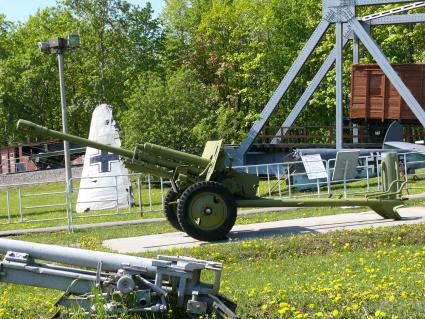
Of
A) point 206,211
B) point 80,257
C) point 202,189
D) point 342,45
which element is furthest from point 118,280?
point 342,45

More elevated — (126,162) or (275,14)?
(275,14)

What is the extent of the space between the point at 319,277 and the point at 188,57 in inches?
1569

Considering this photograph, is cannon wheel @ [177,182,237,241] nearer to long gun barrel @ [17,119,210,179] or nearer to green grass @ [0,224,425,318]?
long gun barrel @ [17,119,210,179]

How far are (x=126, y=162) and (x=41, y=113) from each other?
39236 millimetres

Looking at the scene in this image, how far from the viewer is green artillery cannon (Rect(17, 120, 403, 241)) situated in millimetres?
12930

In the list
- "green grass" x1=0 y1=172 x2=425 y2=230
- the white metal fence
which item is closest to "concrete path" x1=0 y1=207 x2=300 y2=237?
the white metal fence

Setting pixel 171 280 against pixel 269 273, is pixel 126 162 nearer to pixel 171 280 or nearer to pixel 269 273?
pixel 269 273

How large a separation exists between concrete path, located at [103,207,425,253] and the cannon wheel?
8.8 inches

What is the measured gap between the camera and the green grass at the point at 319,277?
237 inches

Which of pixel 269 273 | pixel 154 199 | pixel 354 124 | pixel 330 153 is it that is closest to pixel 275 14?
pixel 354 124

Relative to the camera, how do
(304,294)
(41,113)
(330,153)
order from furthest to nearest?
(41,113) < (330,153) < (304,294)

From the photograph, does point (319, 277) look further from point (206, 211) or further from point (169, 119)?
point (169, 119)

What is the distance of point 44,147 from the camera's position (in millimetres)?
44031

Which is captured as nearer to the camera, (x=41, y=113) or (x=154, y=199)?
(x=154, y=199)
